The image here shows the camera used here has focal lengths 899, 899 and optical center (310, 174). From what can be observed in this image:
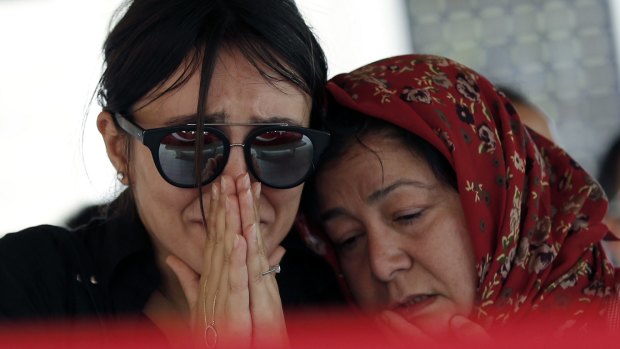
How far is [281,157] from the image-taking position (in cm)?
181

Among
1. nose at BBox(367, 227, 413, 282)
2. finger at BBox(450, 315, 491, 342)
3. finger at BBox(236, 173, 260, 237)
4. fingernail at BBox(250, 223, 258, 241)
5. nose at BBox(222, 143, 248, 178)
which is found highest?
nose at BBox(222, 143, 248, 178)

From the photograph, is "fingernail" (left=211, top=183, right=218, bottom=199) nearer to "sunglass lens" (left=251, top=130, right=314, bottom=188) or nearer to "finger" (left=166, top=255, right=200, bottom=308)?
"sunglass lens" (left=251, top=130, right=314, bottom=188)

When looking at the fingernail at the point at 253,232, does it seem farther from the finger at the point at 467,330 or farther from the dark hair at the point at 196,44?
the finger at the point at 467,330

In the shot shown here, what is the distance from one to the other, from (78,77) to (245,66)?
378cm

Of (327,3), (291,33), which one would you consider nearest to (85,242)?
(291,33)

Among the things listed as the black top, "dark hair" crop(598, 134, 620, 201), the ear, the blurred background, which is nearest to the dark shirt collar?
the black top

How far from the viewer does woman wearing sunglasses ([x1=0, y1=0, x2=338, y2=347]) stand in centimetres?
173

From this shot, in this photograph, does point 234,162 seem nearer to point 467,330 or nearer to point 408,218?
point 408,218

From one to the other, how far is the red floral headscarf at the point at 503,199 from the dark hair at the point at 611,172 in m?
1.91

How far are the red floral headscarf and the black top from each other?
0.39 metres

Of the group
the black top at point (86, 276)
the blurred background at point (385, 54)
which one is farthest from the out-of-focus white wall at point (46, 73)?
the black top at point (86, 276)

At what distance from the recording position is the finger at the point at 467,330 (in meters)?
1.87

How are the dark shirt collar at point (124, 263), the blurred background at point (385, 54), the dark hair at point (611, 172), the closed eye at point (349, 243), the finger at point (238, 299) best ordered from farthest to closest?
the blurred background at point (385, 54) < the dark hair at point (611, 172) < the closed eye at point (349, 243) < the dark shirt collar at point (124, 263) < the finger at point (238, 299)

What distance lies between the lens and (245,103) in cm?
178
